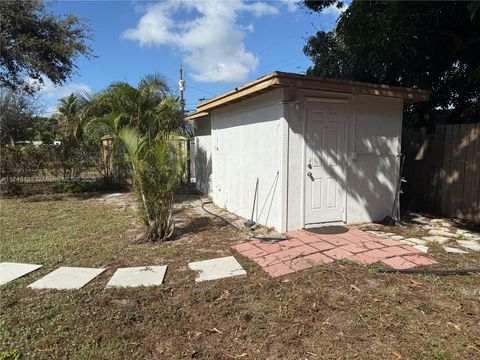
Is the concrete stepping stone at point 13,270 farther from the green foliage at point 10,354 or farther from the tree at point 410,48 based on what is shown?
the tree at point 410,48

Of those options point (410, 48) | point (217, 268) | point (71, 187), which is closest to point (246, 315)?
point (217, 268)

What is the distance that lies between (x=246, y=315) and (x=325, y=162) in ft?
11.0

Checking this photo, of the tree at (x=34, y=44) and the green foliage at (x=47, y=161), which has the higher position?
the tree at (x=34, y=44)

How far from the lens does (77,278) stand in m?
3.77

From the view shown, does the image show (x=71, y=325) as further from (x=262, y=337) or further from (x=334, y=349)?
(x=334, y=349)

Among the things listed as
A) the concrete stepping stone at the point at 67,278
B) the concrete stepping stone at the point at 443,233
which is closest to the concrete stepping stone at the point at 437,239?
the concrete stepping stone at the point at 443,233

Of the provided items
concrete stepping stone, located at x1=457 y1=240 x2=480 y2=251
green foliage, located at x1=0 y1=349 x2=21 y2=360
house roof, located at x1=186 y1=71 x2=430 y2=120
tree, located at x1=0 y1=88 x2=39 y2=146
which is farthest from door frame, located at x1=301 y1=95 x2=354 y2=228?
tree, located at x1=0 y1=88 x2=39 y2=146

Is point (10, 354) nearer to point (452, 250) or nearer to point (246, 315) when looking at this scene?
point (246, 315)

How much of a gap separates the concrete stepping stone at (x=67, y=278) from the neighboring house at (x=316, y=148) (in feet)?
9.49

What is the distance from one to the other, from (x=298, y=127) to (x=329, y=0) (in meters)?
5.33

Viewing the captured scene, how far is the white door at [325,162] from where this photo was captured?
5.43 meters

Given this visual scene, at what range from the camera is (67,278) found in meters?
3.78

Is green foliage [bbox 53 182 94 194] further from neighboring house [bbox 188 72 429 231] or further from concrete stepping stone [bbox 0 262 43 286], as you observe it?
concrete stepping stone [bbox 0 262 43 286]

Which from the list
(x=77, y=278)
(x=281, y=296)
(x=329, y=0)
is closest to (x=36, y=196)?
(x=77, y=278)
